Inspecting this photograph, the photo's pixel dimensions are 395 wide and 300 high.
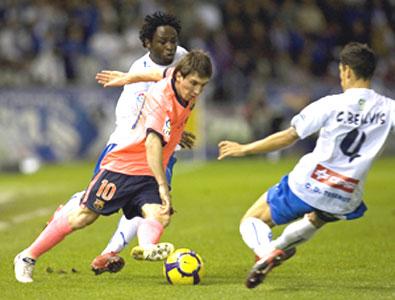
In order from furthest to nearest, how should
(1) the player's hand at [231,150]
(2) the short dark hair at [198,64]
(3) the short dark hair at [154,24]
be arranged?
(3) the short dark hair at [154,24]
(2) the short dark hair at [198,64]
(1) the player's hand at [231,150]

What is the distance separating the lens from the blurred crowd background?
25.8m

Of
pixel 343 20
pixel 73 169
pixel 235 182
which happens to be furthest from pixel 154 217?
pixel 343 20

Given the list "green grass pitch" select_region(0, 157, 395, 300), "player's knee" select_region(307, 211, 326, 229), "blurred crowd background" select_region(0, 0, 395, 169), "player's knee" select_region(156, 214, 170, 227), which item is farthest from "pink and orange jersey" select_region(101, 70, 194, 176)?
"blurred crowd background" select_region(0, 0, 395, 169)

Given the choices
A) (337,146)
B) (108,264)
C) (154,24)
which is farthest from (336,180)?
(154,24)

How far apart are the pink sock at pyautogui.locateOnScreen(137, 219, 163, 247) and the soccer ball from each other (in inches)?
12.2

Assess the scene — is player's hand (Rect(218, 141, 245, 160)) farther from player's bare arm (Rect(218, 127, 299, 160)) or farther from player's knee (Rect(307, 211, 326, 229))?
player's knee (Rect(307, 211, 326, 229))

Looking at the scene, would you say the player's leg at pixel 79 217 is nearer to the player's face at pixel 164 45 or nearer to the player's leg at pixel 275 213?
the player's leg at pixel 275 213

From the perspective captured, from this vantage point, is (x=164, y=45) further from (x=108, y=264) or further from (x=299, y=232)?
(x=299, y=232)

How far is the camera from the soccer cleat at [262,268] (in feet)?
27.9

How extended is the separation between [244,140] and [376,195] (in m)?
8.35

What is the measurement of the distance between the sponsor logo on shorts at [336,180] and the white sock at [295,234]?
17.3 inches

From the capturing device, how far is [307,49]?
89.7ft

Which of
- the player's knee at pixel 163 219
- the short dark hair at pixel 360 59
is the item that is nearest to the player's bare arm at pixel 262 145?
the short dark hair at pixel 360 59

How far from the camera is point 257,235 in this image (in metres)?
8.99
